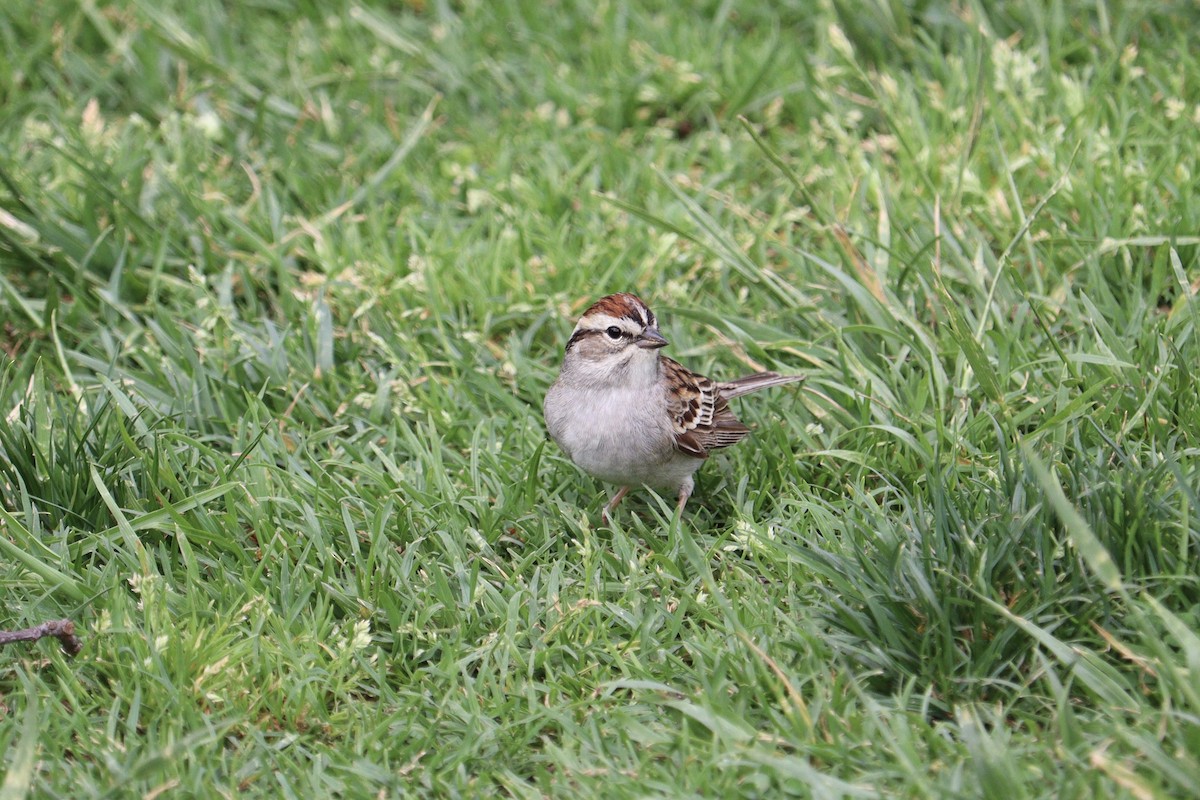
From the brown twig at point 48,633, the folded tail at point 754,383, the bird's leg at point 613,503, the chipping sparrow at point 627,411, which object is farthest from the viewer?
the folded tail at point 754,383

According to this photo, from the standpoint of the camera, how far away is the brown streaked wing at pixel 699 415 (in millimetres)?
4934

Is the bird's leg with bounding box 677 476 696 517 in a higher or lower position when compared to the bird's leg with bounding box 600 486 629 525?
higher

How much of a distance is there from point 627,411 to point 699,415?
0.33 metres

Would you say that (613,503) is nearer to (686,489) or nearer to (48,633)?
(686,489)

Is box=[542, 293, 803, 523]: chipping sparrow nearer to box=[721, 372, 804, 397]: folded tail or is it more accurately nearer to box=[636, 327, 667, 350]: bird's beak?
box=[636, 327, 667, 350]: bird's beak

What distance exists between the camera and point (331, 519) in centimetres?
482

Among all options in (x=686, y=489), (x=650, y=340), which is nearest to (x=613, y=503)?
(x=686, y=489)

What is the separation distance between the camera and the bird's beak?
488cm

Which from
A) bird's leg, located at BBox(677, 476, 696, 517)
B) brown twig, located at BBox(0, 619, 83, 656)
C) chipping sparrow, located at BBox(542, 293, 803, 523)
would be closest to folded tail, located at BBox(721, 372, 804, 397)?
chipping sparrow, located at BBox(542, 293, 803, 523)

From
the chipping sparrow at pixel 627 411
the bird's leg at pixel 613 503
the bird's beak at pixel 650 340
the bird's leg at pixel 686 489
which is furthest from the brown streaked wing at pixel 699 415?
the bird's leg at pixel 613 503

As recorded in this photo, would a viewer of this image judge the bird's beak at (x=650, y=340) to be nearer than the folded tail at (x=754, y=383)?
Yes

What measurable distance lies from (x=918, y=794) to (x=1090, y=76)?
503cm

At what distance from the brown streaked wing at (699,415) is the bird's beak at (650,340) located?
0.24m

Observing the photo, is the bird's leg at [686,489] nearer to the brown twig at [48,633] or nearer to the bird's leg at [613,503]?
the bird's leg at [613,503]
